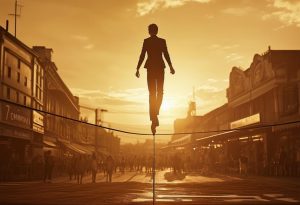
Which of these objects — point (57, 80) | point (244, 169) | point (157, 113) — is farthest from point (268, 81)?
point (157, 113)

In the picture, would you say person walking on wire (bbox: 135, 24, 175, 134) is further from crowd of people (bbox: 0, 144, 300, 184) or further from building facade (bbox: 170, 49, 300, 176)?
building facade (bbox: 170, 49, 300, 176)

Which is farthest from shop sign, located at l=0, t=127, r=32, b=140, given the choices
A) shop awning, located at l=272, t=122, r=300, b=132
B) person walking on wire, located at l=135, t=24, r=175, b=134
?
person walking on wire, located at l=135, t=24, r=175, b=134

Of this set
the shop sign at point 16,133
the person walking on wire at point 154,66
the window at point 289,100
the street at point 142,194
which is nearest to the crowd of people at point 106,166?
the shop sign at point 16,133

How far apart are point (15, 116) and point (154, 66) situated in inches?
1007

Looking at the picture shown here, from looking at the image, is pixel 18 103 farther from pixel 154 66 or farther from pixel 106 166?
pixel 154 66

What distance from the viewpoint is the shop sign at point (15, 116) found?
29.2m

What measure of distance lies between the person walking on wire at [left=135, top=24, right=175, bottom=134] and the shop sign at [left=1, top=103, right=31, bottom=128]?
2295 cm

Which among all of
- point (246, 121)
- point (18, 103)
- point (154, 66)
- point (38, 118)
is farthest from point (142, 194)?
point (246, 121)

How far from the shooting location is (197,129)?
259 feet

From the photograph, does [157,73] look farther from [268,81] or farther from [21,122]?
[268,81]

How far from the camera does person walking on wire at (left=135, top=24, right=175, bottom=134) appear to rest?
802cm

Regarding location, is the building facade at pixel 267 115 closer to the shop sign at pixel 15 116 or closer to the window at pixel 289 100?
the window at pixel 289 100

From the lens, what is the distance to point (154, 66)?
8016 mm

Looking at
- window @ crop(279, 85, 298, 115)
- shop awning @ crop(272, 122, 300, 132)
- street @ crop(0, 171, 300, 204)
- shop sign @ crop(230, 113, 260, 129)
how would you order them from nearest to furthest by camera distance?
street @ crop(0, 171, 300, 204) < shop awning @ crop(272, 122, 300, 132) < window @ crop(279, 85, 298, 115) < shop sign @ crop(230, 113, 260, 129)
